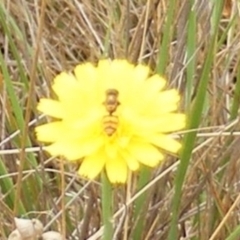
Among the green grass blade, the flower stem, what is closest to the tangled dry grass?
the green grass blade

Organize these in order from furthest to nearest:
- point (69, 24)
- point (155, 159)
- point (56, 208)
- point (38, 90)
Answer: point (69, 24) → point (38, 90) → point (56, 208) → point (155, 159)

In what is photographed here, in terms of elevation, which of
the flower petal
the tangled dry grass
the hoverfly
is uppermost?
the hoverfly

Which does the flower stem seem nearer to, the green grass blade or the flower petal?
the flower petal

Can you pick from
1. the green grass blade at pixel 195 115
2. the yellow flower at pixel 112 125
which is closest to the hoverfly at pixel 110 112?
the yellow flower at pixel 112 125

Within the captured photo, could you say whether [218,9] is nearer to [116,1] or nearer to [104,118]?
[104,118]

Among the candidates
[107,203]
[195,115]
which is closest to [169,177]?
[195,115]

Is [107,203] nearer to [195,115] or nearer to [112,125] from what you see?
[112,125]

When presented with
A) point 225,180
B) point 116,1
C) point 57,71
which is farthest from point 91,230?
point 116,1

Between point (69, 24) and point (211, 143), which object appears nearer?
point (211, 143)
